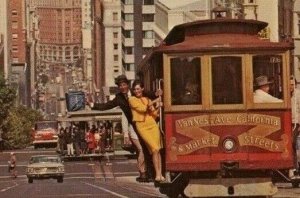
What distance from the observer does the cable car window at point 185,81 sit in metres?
26.4

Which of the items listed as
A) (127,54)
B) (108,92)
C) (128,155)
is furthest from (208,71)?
(127,54)

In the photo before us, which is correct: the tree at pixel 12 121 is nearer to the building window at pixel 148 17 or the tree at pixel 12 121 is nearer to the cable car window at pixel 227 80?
the building window at pixel 148 17

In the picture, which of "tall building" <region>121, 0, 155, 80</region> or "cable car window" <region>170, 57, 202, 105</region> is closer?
"cable car window" <region>170, 57, 202, 105</region>

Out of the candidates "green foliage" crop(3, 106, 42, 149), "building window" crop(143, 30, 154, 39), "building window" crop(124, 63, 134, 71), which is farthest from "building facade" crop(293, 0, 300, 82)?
"building window" crop(124, 63, 134, 71)

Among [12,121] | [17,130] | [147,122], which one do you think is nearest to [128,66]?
[12,121]

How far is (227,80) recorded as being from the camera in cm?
2622

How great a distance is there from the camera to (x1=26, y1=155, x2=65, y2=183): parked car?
6762 centimetres

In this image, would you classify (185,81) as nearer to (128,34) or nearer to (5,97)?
(5,97)

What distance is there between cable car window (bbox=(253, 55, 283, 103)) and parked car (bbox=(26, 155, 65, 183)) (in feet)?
135

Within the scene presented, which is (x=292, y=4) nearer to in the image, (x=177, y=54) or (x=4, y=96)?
(x=4, y=96)

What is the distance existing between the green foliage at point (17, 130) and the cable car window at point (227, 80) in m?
118

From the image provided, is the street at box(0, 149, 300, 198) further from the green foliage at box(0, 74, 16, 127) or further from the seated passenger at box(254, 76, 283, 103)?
the green foliage at box(0, 74, 16, 127)

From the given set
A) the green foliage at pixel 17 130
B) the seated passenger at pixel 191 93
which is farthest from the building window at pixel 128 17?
the seated passenger at pixel 191 93

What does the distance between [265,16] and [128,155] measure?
17.9 m
